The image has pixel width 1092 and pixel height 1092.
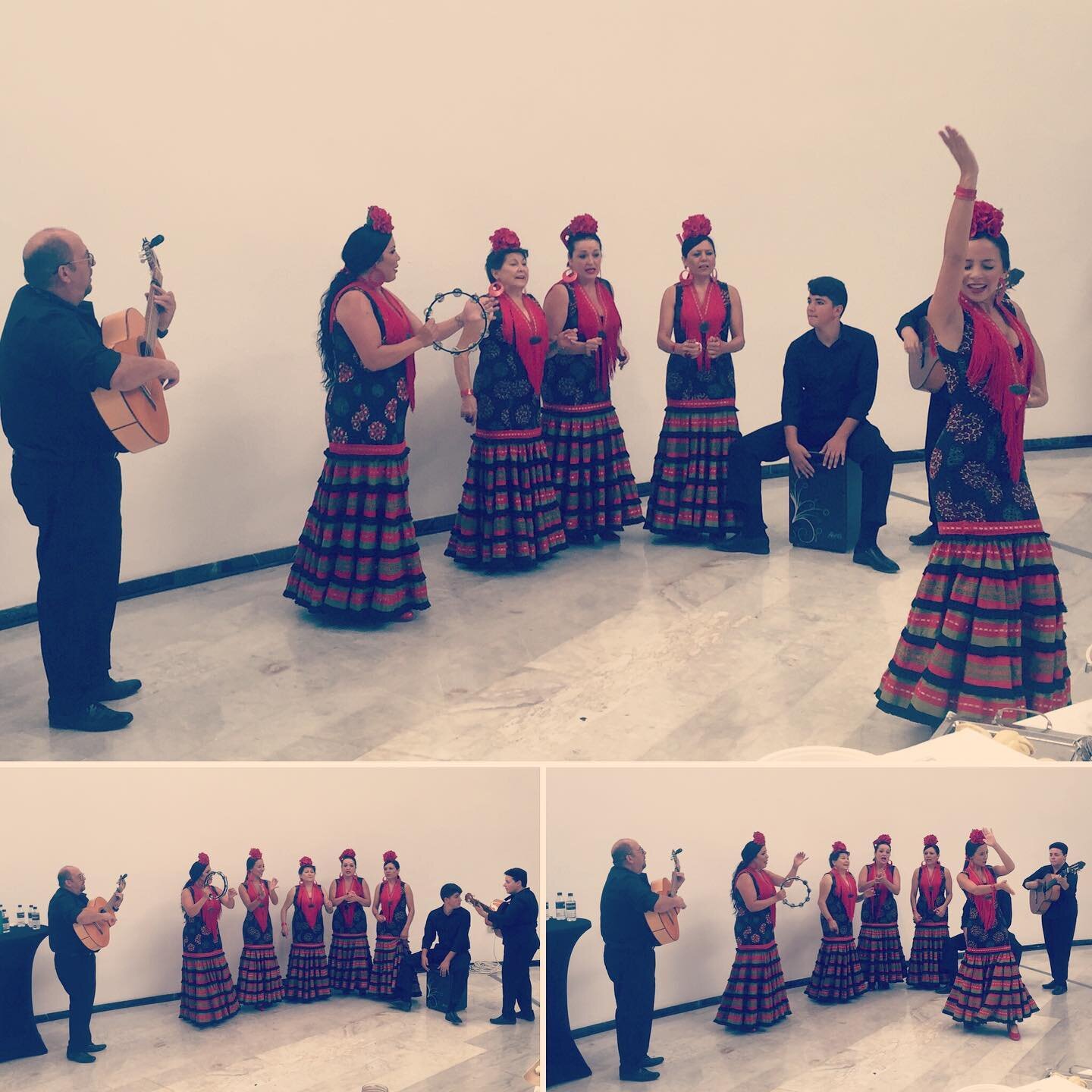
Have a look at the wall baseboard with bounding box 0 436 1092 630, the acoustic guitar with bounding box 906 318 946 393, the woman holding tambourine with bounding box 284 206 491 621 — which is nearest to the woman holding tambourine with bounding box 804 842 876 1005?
the acoustic guitar with bounding box 906 318 946 393

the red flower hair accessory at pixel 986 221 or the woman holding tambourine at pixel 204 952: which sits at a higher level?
the red flower hair accessory at pixel 986 221

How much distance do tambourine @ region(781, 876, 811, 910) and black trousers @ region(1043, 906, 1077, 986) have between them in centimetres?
35

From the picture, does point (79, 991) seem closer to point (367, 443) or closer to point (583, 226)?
point (367, 443)

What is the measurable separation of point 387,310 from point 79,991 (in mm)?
3519

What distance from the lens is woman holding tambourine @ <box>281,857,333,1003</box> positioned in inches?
84.2

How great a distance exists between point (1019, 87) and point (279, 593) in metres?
5.46

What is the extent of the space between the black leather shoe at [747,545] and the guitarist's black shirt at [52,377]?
315cm

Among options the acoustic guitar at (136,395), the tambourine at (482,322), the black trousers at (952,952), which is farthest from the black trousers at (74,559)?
the black trousers at (952,952)

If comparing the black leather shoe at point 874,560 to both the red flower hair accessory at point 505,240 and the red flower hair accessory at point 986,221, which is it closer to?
the red flower hair accessory at point 505,240

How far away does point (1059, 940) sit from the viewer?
215 cm

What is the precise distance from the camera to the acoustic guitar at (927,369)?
4.52 m

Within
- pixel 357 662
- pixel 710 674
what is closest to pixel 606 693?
pixel 710 674

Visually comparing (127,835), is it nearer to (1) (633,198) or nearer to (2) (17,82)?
(2) (17,82)

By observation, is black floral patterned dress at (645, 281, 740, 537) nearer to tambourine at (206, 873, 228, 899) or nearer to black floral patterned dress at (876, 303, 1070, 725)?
black floral patterned dress at (876, 303, 1070, 725)
